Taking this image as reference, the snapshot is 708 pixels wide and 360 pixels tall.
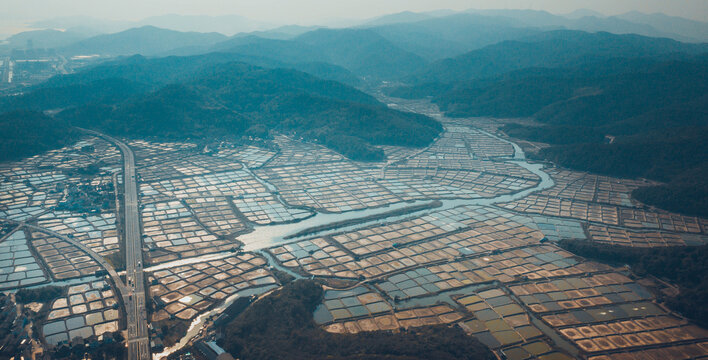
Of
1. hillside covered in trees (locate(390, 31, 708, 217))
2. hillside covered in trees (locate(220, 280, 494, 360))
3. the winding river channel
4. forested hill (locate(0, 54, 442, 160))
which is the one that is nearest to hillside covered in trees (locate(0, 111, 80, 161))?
forested hill (locate(0, 54, 442, 160))

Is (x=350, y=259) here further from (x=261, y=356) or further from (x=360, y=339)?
(x=261, y=356)

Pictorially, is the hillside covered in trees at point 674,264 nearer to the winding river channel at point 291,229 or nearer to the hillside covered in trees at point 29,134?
the winding river channel at point 291,229

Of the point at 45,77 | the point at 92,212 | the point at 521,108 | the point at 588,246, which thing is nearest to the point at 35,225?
the point at 92,212

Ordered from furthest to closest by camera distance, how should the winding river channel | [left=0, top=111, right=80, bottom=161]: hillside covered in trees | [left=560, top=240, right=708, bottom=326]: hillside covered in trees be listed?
[left=0, top=111, right=80, bottom=161]: hillside covered in trees < [left=560, top=240, right=708, bottom=326]: hillside covered in trees < the winding river channel

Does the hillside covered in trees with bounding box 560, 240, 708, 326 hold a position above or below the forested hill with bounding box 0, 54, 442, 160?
below

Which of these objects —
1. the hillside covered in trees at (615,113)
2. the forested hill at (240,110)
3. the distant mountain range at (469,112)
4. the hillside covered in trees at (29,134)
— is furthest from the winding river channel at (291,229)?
the hillside covered in trees at (29,134)

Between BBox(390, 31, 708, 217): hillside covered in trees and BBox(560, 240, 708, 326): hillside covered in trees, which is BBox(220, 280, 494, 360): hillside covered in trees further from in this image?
BBox(390, 31, 708, 217): hillside covered in trees
